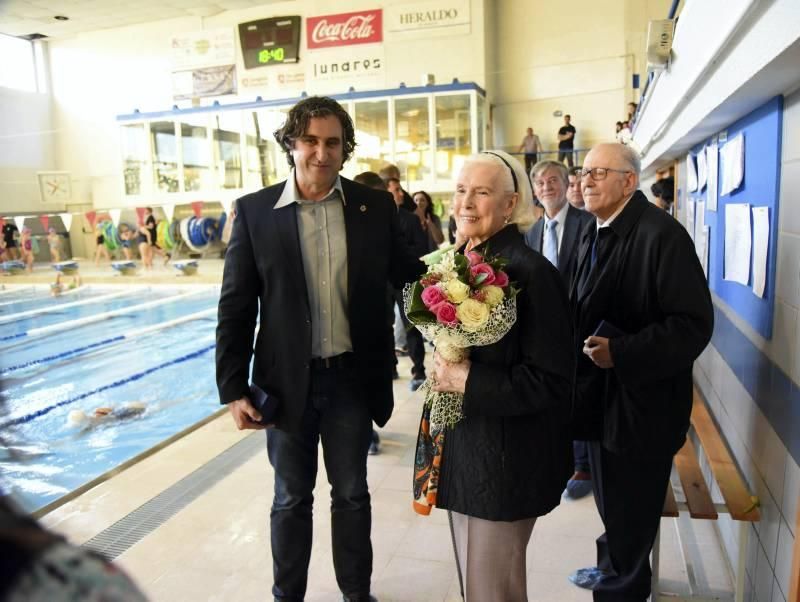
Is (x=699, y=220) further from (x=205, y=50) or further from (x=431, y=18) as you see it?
(x=205, y=50)

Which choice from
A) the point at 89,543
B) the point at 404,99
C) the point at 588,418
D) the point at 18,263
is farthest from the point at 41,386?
the point at 404,99

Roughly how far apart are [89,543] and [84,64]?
14136mm

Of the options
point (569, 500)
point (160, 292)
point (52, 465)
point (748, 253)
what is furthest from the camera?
point (160, 292)

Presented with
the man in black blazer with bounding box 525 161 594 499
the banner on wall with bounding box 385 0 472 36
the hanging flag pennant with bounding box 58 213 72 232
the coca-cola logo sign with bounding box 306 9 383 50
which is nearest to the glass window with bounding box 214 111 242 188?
the coca-cola logo sign with bounding box 306 9 383 50

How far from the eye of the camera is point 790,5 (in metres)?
1.41

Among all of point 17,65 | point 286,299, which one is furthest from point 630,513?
point 17,65

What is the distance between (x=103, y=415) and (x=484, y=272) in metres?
5.41

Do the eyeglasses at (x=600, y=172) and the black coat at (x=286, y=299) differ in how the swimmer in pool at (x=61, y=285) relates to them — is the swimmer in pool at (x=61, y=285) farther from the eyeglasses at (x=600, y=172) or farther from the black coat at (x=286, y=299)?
the eyeglasses at (x=600, y=172)

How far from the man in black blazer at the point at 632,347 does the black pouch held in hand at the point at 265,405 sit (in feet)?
3.45

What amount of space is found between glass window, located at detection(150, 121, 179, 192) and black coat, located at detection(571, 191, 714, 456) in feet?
57.3

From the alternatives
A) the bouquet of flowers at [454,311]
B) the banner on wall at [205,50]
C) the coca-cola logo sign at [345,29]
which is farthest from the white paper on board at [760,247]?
the banner on wall at [205,50]

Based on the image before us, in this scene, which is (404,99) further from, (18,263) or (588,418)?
(588,418)

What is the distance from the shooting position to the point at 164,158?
17.7 m

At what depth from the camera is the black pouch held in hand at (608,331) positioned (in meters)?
1.93
